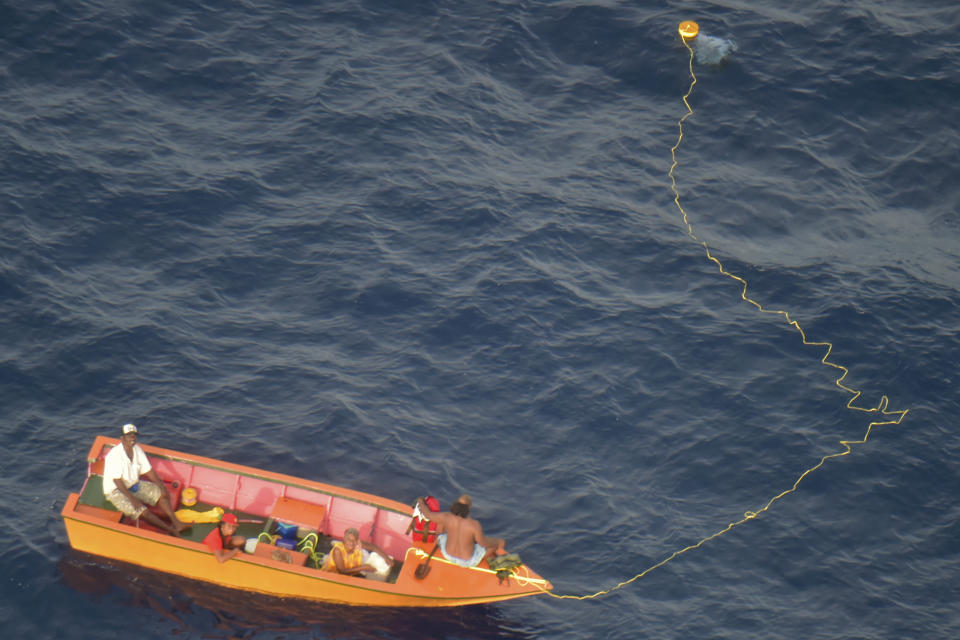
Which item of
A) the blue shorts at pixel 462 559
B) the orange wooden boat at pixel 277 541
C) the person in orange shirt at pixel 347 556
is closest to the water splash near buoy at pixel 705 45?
the orange wooden boat at pixel 277 541

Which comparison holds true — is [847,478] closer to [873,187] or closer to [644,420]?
[644,420]

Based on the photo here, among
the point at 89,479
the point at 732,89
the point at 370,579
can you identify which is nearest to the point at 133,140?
the point at 89,479

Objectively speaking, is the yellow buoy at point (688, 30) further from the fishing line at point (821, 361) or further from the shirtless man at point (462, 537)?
the shirtless man at point (462, 537)

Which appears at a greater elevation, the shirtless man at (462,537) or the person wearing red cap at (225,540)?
the shirtless man at (462,537)

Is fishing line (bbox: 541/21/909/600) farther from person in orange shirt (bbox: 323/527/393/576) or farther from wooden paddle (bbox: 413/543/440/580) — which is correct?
person in orange shirt (bbox: 323/527/393/576)

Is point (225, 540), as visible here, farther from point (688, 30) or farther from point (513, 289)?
point (688, 30)
